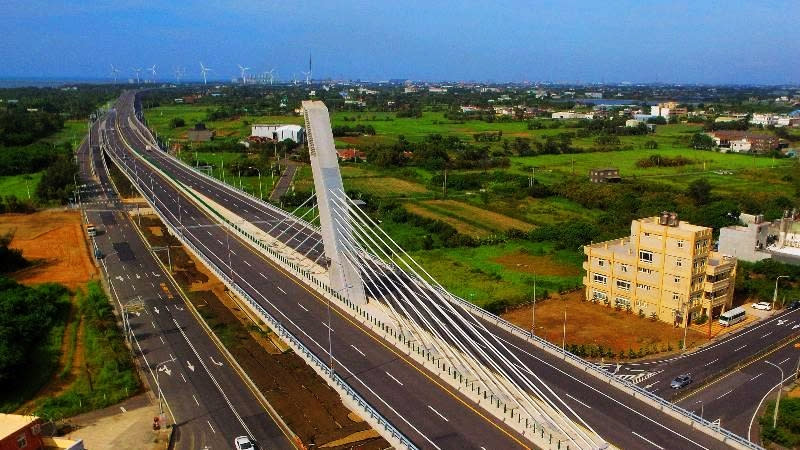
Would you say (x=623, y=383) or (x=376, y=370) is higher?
(x=376, y=370)

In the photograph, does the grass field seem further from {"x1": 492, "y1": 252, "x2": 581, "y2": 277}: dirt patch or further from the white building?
{"x1": 492, "y1": 252, "x2": 581, "y2": 277}: dirt patch

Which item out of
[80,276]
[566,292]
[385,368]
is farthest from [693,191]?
[80,276]

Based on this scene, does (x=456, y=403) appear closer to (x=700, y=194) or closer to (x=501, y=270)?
(x=501, y=270)

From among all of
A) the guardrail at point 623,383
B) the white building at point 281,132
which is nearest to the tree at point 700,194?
the guardrail at point 623,383

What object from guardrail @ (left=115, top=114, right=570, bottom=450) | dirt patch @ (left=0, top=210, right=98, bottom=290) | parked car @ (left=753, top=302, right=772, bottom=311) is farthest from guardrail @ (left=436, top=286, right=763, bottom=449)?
dirt patch @ (left=0, top=210, right=98, bottom=290)

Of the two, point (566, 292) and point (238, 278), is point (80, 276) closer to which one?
point (238, 278)

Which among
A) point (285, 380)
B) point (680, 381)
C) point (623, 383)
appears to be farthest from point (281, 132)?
point (623, 383)
